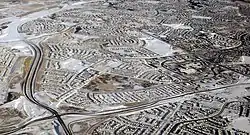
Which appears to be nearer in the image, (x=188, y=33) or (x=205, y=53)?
(x=205, y=53)

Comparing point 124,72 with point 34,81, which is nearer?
point 34,81

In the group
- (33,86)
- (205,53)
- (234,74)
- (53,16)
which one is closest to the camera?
(33,86)

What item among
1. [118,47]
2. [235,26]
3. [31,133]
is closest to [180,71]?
[118,47]

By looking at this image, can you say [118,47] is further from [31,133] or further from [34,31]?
[31,133]

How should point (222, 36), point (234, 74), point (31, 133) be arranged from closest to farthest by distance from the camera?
point (31, 133)
point (234, 74)
point (222, 36)
